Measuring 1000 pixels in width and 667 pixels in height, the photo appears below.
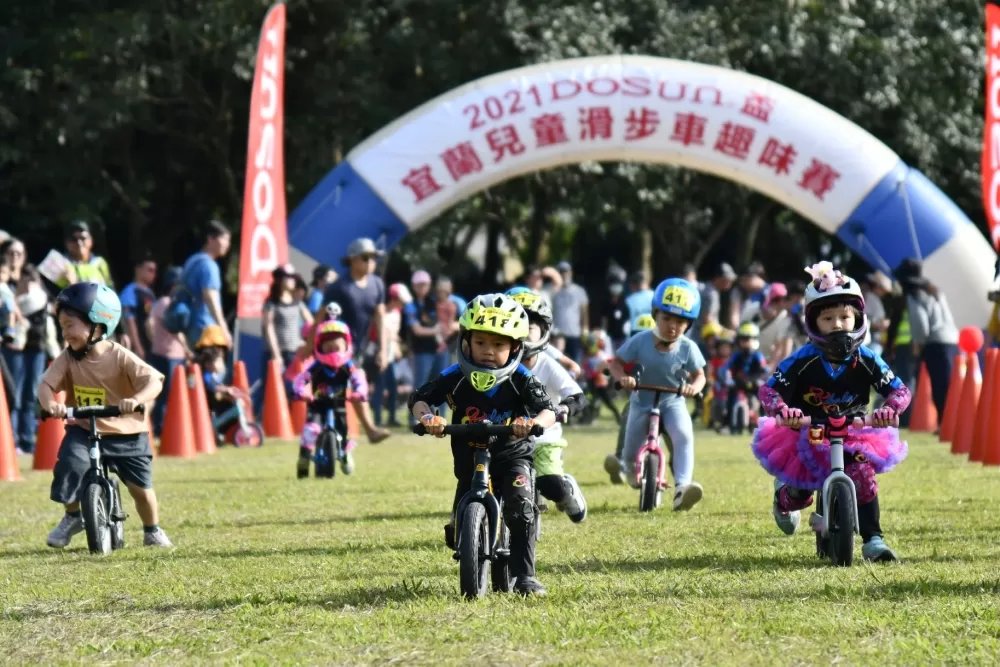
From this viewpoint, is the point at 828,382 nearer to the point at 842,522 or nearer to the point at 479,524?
the point at 842,522

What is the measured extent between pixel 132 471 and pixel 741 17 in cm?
2264

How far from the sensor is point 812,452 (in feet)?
28.8

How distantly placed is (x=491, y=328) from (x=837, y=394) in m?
2.15

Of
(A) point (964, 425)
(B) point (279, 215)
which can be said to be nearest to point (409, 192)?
(B) point (279, 215)

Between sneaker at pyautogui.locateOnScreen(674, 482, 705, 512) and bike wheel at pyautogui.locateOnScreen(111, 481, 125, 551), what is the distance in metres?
3.53

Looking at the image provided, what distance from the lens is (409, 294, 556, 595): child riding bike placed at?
754cm

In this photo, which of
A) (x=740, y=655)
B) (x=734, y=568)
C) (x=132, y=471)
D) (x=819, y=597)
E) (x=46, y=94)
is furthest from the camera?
(x=46, y=94)

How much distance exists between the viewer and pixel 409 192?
73.6 ft

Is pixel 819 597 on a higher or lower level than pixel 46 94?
lower

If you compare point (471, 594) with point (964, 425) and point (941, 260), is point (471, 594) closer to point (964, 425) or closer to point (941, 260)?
point (964, 425)

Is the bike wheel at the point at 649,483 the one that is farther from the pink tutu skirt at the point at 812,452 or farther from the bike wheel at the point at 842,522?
the bike wheel at the point at 842,522

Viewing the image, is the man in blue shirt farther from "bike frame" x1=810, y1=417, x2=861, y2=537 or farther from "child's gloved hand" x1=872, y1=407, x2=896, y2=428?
"child's gloved hand" x1=872, y1=407, x2=896, y2=428

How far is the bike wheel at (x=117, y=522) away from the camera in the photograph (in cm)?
966

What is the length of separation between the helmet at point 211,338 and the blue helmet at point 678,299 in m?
7.62
